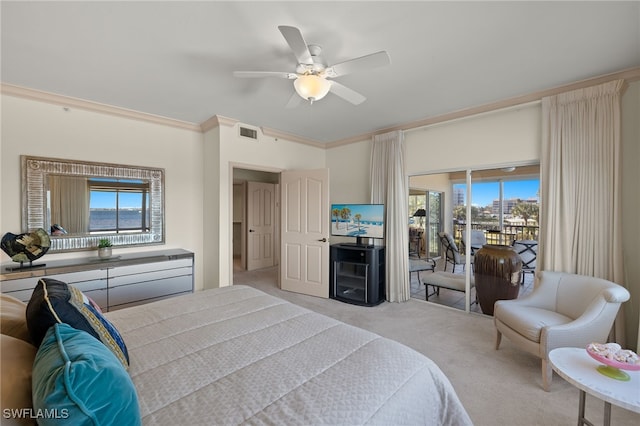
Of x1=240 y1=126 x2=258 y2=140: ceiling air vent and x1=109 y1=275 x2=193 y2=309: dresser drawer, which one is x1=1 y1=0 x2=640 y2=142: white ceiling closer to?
x1=240 y1=126 x2=258 y2=140: ceiling air vent

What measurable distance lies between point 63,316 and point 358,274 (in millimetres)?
3558

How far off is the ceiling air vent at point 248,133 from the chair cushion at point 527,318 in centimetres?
374

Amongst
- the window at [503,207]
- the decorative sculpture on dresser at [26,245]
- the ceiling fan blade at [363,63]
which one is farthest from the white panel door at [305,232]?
the decorative sculpture on dresser at [26,245]

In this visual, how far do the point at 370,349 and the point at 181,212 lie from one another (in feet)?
11.4

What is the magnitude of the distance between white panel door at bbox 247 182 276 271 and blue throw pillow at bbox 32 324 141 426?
526 cm

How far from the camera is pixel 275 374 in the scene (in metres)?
1.17

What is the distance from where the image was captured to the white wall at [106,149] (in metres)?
2.79

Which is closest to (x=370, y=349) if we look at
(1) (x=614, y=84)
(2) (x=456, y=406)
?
(2) (x=456, y=406)

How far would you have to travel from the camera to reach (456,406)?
127 cm

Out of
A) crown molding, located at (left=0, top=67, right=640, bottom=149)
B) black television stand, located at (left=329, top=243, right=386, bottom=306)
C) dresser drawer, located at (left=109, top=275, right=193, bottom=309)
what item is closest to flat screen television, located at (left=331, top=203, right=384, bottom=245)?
black television stand, located at (left=329, top=243, right=386, bottom=306)

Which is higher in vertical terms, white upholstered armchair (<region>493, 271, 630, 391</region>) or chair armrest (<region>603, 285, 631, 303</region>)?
chair armrest (<region>603, 285, 631, 303</region>)

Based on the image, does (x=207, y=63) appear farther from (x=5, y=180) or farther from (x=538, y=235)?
(x=538, y=235)

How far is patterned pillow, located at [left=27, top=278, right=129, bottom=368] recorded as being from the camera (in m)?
1.01

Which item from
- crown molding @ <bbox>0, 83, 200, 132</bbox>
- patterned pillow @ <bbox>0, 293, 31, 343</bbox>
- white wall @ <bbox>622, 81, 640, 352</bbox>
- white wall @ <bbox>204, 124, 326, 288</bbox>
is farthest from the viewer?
white wall @ <bbox>204, 124, 326, 288</bbox>
